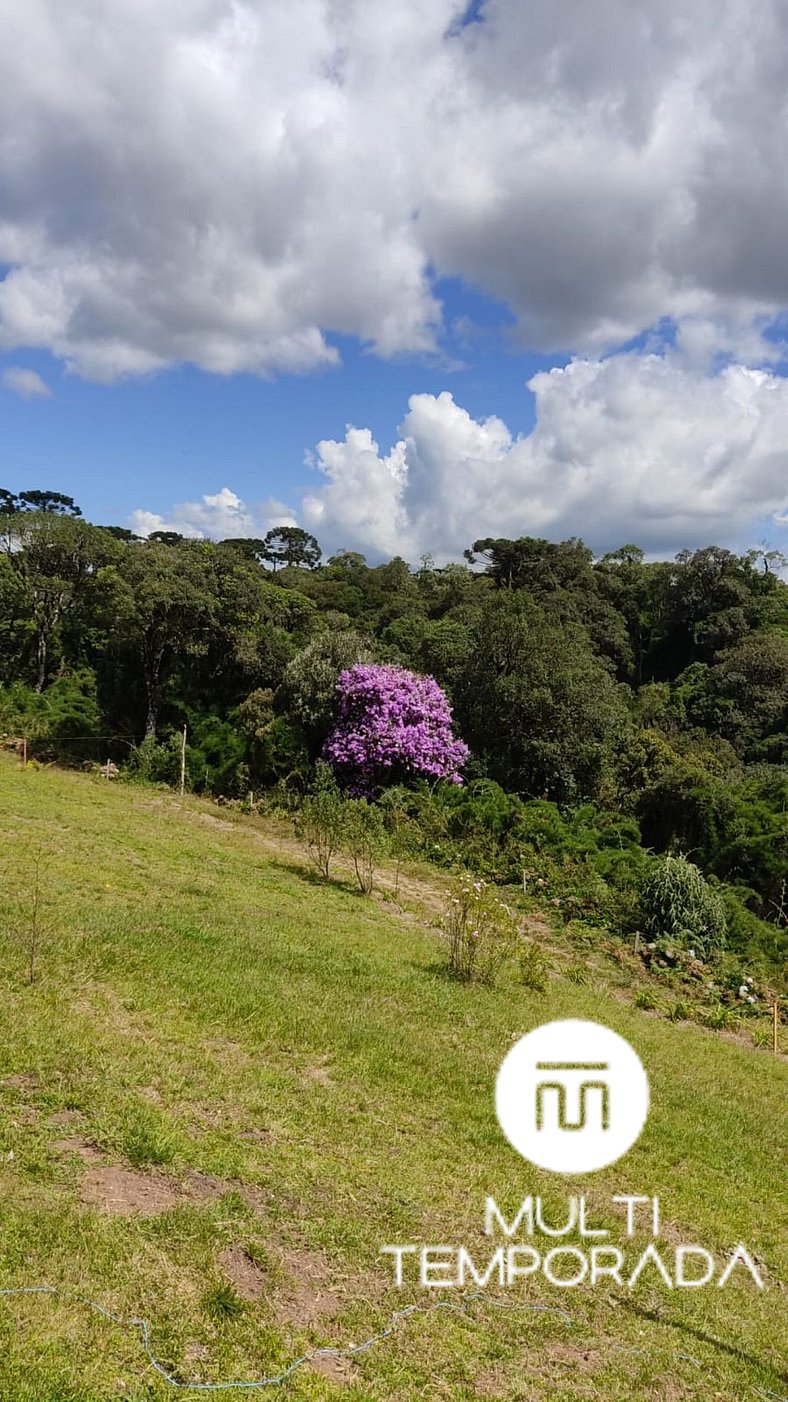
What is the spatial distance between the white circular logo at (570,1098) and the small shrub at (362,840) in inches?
208

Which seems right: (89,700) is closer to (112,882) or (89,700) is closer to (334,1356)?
(112,882)

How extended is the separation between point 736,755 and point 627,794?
5002 millimetres

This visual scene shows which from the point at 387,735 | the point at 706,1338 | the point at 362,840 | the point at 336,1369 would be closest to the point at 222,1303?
the point at 336,1369

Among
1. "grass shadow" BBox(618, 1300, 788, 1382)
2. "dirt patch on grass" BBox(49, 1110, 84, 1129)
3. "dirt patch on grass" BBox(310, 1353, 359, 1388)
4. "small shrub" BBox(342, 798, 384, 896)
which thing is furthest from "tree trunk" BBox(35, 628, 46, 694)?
"grass shadow" BBox(618, 1300, 788, 1382)

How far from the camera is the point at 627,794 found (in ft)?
55.9

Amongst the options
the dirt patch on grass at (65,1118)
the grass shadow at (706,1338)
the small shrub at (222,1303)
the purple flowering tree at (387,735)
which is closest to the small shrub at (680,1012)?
the grass shadow at (706,1338)

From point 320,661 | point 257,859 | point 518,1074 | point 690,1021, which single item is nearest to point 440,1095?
point 518,1074

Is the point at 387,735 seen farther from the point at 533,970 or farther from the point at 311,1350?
Result: the point at 311,1350

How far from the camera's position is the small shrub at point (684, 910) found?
11.6 m

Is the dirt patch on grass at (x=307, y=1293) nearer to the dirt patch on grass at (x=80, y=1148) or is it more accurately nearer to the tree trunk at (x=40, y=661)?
the dirt patch on grass at (x=80, y=1148)

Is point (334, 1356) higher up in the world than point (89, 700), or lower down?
lower down

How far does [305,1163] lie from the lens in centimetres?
438

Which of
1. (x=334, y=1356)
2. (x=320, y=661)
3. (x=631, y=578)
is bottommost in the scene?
(x=334, y=1356)

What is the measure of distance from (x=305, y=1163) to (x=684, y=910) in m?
9.03
